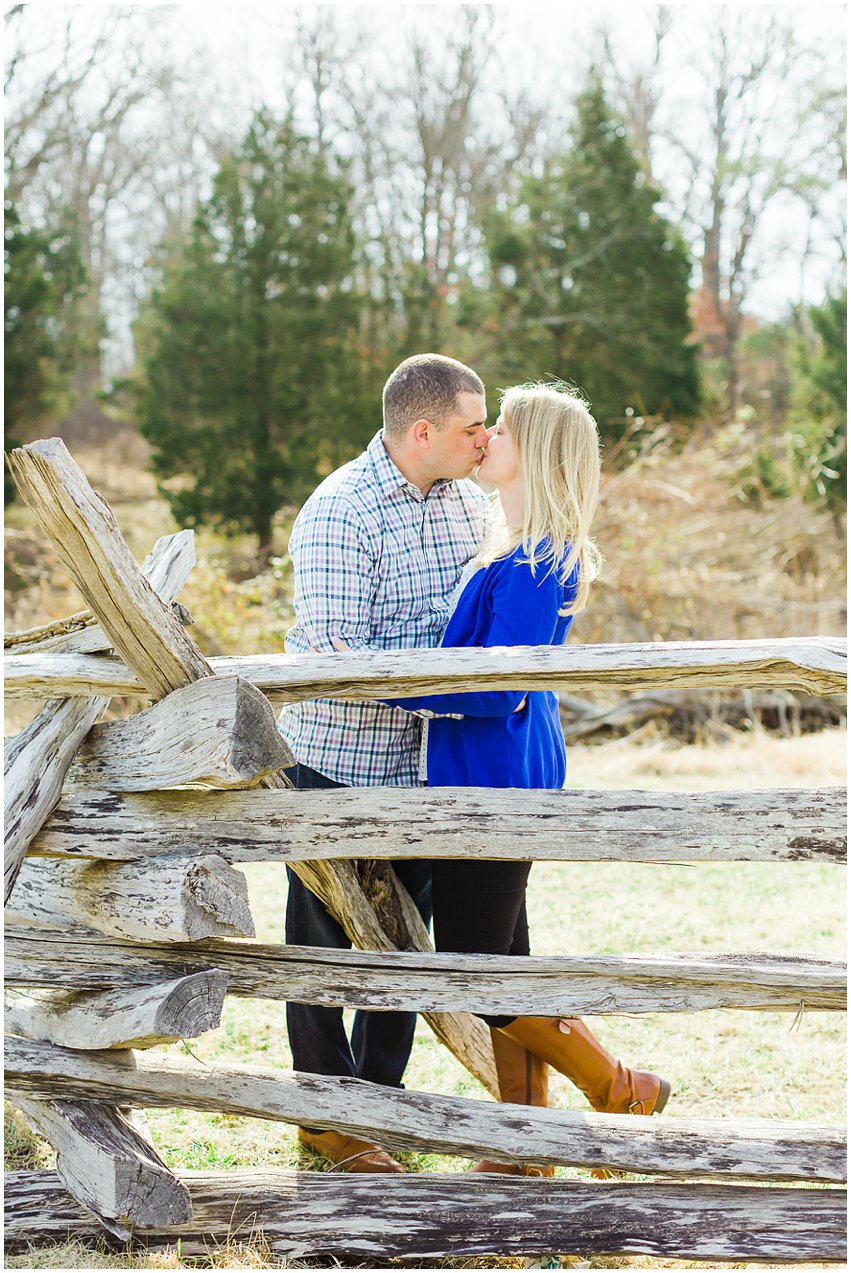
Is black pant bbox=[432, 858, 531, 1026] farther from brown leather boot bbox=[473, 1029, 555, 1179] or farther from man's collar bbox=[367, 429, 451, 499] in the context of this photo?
man's collar bbox=[367, 429, 451, 499]

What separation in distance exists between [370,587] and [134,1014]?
4.17ft

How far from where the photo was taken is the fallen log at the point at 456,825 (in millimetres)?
2535

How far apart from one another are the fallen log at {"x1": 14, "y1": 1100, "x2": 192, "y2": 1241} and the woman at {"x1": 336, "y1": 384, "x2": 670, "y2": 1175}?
2.92 feet

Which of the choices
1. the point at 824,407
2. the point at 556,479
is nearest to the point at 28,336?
the point at 824,407

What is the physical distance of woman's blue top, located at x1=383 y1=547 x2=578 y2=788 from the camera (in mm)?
2799

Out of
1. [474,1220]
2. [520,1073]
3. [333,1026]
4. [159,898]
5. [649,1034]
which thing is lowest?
[649,1034]

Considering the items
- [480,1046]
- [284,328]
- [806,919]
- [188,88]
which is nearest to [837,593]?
[806,919]

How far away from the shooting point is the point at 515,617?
9.17 feet

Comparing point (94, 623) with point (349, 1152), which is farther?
point (349, 1152)

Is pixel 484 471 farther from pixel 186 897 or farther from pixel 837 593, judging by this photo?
pixel 837 593

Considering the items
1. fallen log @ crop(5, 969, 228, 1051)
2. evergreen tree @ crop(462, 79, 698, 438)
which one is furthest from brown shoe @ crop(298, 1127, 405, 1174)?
evergreen tree @ crop(462, 79, 698, 438)

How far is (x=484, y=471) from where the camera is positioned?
299 centimetres

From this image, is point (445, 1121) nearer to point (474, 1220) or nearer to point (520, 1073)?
point (474, 1220)

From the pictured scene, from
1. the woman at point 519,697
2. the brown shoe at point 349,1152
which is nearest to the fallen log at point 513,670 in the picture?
the woman at point 519,697
